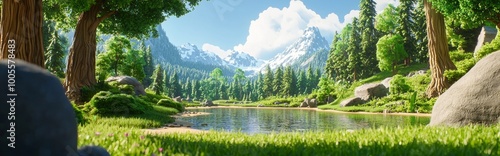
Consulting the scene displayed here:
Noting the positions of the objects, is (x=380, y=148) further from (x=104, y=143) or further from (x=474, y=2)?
(x=474, y=2)

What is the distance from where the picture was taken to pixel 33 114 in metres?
2.28

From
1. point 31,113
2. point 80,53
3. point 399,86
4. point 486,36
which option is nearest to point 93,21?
point 80,53

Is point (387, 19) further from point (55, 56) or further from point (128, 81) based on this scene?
point (55, 56)

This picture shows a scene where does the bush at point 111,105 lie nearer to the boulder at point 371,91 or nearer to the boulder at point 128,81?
the boulder at point 128,81

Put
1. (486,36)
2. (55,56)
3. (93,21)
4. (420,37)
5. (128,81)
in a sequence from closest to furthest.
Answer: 1. (93,21)
2. (128,81)
3. (486,36)
4. (55,56)
5. (420,37)

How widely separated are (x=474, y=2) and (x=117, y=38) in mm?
36498

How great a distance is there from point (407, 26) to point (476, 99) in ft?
202

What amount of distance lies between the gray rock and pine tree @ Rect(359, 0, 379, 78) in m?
70.9

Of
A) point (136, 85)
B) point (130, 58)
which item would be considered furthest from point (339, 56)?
point (136, 85)

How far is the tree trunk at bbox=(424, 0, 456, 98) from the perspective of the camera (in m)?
27.2

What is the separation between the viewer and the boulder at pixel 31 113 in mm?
2236

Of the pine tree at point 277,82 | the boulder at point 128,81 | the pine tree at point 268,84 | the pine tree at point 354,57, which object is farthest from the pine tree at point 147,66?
the boulder at point 128,81

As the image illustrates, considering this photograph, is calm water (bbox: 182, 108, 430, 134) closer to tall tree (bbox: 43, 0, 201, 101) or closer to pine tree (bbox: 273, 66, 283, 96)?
tall tree (bbox: 43, 0, 201, 101)

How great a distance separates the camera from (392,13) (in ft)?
229
